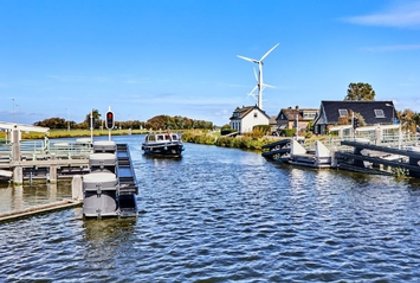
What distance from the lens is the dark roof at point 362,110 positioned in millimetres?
62219

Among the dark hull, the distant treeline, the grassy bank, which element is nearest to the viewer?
the dark hull

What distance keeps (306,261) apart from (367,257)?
1603 millimetres

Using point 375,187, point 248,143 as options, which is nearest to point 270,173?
point 375,187

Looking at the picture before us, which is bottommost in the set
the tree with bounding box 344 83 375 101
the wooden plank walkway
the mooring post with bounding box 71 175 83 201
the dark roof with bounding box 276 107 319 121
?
the wooden plank walkway

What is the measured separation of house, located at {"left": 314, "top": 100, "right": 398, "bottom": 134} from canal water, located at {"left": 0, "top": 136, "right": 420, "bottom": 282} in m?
42.2

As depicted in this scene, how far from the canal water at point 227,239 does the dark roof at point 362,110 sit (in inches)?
1679

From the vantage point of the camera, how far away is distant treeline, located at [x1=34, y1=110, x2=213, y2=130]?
117 metres

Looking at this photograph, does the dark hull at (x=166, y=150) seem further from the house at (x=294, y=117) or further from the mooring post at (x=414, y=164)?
the house at (x=294, y=117)

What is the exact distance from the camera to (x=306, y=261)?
10539 mm

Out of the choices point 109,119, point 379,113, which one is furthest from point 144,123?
point 109,119

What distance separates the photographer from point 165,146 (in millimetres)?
46438

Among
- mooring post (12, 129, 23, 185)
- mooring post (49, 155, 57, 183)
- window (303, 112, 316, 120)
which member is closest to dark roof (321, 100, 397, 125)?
window (303, 112, 316, 120)

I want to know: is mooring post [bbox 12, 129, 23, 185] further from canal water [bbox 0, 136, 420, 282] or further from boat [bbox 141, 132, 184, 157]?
boat [bbox 141, 132, 184, 157]

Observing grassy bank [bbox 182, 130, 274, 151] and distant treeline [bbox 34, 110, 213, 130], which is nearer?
grassy bank [bbox 182, 130, 274, 151]
